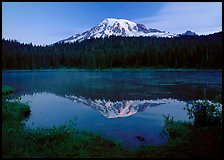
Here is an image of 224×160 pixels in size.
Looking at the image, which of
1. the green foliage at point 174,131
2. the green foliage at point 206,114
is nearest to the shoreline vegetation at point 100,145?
the green foliage at point 174,131

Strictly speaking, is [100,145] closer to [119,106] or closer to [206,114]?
[206,114]

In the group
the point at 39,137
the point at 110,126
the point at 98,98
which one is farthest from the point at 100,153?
the point at 98,98

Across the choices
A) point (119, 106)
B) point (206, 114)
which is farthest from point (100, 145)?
point (119, 106)

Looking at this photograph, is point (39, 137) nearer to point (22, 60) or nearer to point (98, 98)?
point (98, 98)

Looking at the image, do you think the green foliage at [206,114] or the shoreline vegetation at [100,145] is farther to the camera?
the green foliage at [206,114]

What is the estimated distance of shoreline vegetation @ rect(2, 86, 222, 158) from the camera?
898cm

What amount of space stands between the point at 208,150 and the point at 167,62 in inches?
3801

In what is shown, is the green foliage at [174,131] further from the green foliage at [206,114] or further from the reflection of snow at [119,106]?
the reflection of snow at [119,106]

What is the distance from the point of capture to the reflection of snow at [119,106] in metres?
19.9

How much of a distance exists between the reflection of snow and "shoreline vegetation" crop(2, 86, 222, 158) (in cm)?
743

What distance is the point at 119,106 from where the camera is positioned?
23.1 m

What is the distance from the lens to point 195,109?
13.7m

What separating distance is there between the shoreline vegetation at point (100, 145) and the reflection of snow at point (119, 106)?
7426 mm

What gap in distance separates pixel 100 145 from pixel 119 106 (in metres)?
12.3
